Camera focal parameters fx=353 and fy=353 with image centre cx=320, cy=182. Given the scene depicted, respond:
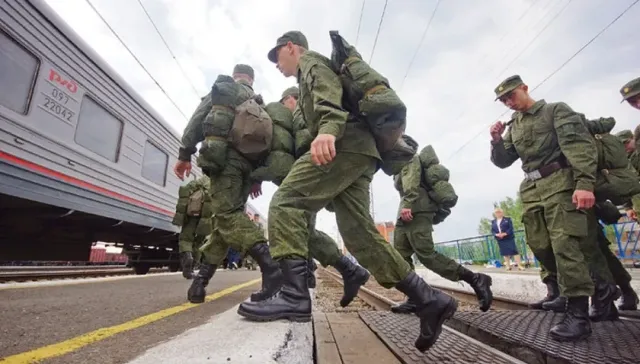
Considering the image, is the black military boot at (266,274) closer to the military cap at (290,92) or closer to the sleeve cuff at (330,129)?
the sleeve cuff at (330,129)

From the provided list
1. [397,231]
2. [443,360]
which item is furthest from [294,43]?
[397,231]

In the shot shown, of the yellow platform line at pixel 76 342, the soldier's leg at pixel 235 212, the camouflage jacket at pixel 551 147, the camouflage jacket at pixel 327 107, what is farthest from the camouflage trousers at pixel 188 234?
the camouflage jacket at pixel 551 147

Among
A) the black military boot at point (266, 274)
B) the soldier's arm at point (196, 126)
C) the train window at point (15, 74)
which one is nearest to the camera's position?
the black military boot at point (266, 274)

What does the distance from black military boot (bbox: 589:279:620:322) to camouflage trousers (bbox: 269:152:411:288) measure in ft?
6.79

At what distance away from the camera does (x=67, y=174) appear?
4344 millimetres

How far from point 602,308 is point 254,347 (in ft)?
9.74

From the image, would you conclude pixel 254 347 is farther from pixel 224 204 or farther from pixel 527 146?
pixel 527 146

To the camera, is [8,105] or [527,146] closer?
[527,146]

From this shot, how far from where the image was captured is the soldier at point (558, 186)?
2.38m

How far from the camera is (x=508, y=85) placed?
10.2 feet

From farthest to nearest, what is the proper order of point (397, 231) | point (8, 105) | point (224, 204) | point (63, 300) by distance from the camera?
1. point (397, 231)
2. point (8, 105)
3. point (63, 300)
4. point (224, 204)

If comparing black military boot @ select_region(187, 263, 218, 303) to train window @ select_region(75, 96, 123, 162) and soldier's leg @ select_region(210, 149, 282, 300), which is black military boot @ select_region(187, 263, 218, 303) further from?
train window @ select_region(75, 96, 123, 162)

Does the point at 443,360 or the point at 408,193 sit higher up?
the point at 408,193

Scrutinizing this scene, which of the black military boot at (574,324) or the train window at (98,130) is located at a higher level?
the train window at (98,130)
